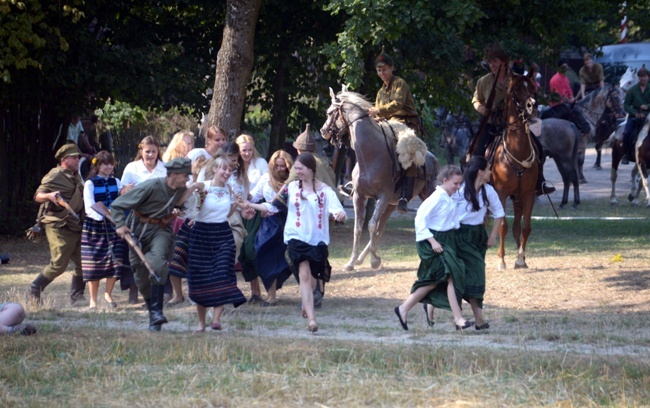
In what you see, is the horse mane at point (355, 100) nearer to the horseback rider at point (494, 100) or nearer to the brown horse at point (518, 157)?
the horseback rider at point (494, 100)

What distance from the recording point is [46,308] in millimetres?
11773

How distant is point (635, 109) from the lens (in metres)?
22.1

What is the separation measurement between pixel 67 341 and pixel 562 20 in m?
13.0

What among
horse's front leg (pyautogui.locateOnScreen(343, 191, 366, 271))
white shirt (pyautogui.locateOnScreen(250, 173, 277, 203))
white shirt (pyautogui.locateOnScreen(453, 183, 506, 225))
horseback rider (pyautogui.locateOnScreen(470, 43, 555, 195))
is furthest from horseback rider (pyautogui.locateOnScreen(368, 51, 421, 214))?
white shirt (pyautogui.locateOnScreen(453, 183, 506, 225))

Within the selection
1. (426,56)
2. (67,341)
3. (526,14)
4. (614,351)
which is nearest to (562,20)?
(526,14)

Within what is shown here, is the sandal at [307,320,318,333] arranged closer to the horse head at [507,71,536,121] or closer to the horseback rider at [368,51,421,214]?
the horseback rider at [368,51,421,214]

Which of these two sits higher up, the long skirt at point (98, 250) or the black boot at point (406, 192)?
the black boot at point (406, 192)

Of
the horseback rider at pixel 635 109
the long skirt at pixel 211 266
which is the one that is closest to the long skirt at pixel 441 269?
the long skirt at pixel 211 266

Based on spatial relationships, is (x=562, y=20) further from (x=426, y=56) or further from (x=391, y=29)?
(x=391, y=29)

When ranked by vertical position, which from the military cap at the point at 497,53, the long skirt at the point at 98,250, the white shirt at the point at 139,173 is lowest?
the long skirt at the point at 98,250

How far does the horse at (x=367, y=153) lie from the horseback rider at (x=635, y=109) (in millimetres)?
8978

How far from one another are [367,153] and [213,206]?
504 centimetres

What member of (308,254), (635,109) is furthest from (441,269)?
(635,109)

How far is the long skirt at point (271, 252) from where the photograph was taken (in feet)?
39.4
